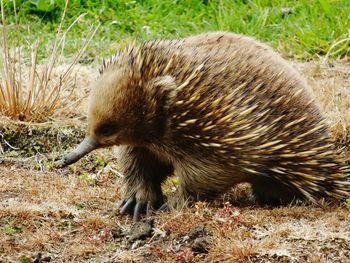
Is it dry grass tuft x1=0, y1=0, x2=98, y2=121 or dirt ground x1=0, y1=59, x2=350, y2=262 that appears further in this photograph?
Result: dry grass tuft x1=0, y1=0, x2=98, y2=121

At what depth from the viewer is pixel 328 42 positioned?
7461 mm

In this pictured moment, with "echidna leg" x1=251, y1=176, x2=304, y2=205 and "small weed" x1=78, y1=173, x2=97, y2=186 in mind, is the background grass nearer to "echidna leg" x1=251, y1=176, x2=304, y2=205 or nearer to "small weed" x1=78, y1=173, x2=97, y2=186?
"small weed" x1=78, y1=173, x2=97, y2=186

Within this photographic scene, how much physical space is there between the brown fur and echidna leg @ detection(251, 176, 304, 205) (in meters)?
0.01

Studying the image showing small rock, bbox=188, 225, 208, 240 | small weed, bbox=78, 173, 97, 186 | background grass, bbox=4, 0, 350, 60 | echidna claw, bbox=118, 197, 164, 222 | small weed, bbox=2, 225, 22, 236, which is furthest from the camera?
background grass, bbox=4, 0, 350, 60

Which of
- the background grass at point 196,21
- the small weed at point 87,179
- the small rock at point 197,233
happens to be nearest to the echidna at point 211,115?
the small rock at point 197,233

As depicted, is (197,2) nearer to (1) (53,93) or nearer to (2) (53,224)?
(1) (53,93)

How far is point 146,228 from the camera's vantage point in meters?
4.01

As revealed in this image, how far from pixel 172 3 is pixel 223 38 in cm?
416

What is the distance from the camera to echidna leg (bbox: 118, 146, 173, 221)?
451 cm

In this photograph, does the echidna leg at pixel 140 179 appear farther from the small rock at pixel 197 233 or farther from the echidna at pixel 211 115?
the small rock at pixel 197 233

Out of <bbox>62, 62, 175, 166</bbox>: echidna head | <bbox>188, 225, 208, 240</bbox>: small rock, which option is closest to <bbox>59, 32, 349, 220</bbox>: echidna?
<bbox>62, 62, 175, 166</bbox>: echidna head

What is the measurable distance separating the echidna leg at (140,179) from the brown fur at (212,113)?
0.07 m

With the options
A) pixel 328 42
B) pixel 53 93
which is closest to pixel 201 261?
pixel 53 93

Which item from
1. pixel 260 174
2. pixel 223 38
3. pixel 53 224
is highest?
pixel 223 38
